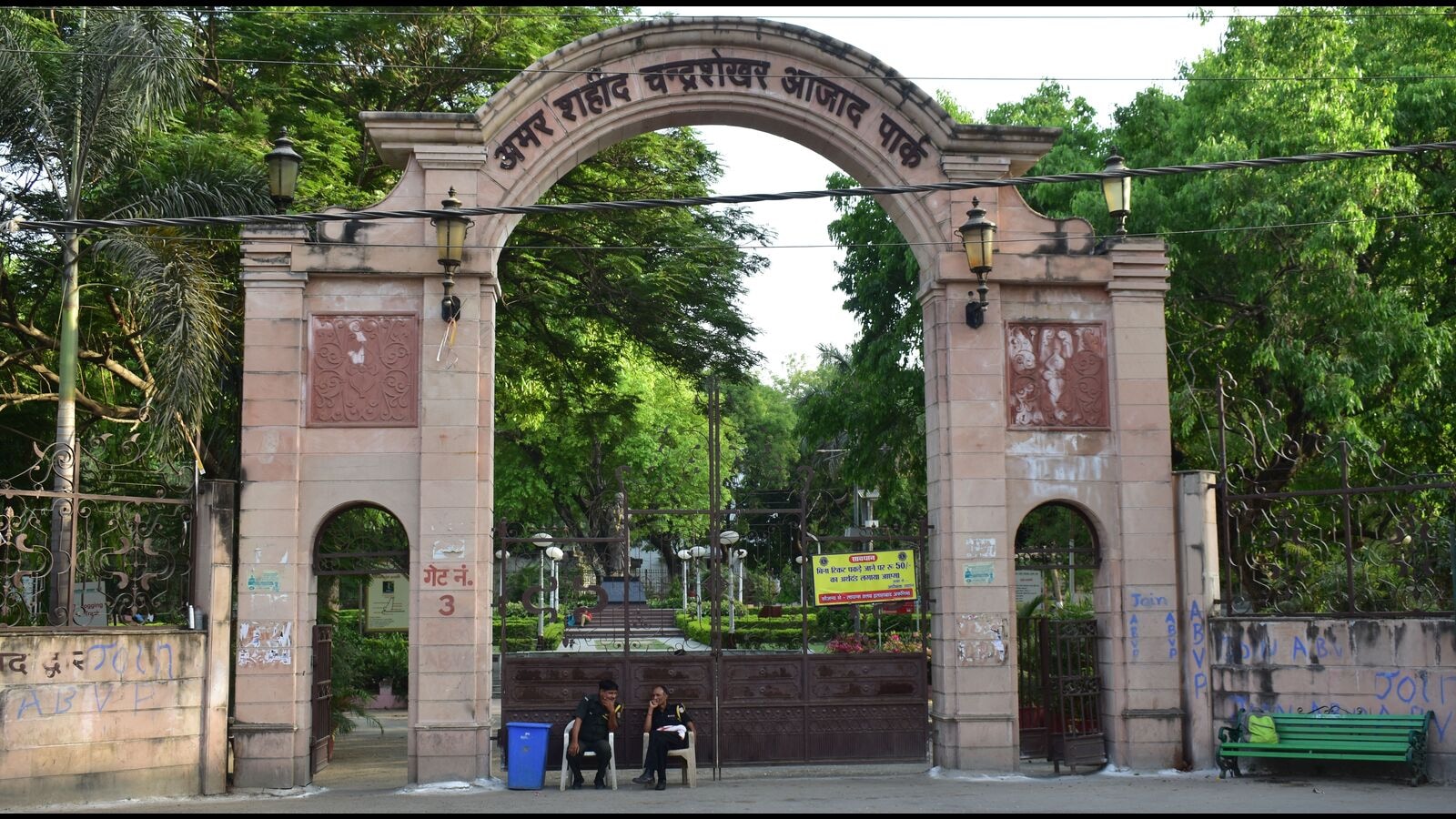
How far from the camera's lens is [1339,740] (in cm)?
1355

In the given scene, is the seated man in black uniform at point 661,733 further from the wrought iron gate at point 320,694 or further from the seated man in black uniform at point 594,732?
the wrought iron gate at point 320,694

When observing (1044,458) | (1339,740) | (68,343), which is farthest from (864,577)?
(68,343)

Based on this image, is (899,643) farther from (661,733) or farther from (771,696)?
(661,733)

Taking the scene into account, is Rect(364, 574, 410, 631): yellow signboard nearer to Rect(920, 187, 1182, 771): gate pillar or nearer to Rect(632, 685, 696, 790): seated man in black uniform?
Rect(632, 685, 696, 790): seated man in black uniform

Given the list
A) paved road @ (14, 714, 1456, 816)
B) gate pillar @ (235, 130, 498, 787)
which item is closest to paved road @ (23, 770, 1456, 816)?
paved road @ (14, 714, 1456, 816)

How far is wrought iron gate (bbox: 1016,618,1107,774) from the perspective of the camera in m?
15.0

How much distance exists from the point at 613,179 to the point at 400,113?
7.99 metres

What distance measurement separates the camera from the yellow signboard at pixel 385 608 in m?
29.9

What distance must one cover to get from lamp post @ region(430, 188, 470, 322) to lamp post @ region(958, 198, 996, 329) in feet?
18.5

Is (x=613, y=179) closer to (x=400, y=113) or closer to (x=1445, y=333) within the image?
(x=400, y=113)

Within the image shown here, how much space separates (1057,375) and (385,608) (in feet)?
65.1

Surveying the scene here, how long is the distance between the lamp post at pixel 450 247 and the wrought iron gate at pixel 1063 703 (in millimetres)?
7554

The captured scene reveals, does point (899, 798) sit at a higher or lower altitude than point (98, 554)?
lower

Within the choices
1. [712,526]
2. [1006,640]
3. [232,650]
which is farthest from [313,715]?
[1006,640]
